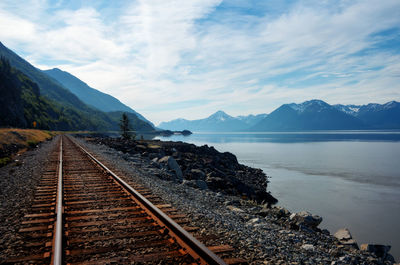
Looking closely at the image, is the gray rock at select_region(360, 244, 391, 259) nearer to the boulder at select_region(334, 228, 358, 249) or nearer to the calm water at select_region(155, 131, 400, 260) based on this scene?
the boulder at select_region(334, 228, 358, 249)

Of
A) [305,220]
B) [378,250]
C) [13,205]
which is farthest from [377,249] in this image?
[13,205]

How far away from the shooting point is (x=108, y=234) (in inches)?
219

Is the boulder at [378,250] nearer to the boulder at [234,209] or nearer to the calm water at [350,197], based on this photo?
the calm water at [350,197]

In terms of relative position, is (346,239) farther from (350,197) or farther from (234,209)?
(350,197)

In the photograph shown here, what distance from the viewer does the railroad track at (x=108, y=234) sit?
446 centimetres

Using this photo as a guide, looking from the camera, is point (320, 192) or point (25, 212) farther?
point (320, 192)

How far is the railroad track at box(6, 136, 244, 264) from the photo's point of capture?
446cm

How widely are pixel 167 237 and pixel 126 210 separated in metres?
2.34

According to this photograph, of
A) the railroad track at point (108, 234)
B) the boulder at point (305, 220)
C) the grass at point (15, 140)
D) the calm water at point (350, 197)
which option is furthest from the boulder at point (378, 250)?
the grass at point (15, 140)

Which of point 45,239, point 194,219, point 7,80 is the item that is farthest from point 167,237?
point 7,80

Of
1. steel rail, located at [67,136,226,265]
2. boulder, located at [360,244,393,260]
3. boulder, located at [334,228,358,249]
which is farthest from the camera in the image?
boulder, located at [360,244,393,260]

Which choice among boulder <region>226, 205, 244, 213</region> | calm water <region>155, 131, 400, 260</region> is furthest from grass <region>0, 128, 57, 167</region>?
calm water <region>155, 131, 400, 260</region>

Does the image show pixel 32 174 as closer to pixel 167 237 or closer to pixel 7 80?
pixel 167 237

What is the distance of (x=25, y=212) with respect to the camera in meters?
7.18
